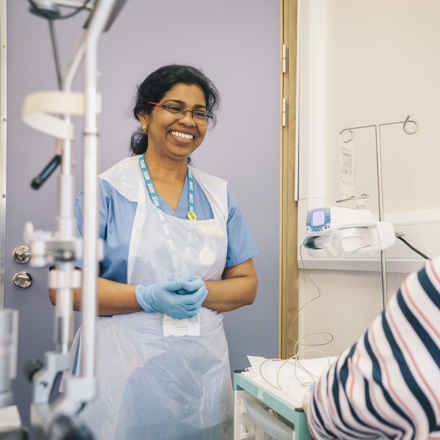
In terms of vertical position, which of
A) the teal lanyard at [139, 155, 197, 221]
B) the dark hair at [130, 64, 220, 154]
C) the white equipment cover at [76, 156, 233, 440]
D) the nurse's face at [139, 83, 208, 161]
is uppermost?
the dark hair at [130, 64, 220, 154]

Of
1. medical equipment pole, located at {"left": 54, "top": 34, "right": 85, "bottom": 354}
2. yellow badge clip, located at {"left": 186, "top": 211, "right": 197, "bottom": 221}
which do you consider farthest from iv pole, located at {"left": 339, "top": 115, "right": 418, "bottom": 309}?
medical equipment pole, located at {"left": 54, "top": 34, "right": 85, "bottom": 354}

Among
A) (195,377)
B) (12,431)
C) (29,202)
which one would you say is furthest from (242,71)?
(12,431)

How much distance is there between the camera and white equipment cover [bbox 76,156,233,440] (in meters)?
1.36

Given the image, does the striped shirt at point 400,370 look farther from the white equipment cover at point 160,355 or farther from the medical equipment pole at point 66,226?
the white equipment cover at point 160,355

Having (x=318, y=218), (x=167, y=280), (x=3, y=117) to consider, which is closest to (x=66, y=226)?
(x=167, y=280)

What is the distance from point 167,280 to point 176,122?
56 centimetres

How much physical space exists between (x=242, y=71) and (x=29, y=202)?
43.3 inches

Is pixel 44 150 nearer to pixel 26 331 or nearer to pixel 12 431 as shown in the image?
pixel 26 331

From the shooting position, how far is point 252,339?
6.65 feet

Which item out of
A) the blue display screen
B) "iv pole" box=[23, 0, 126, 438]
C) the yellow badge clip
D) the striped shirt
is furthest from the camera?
the yellow badge clip

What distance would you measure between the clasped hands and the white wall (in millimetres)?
743

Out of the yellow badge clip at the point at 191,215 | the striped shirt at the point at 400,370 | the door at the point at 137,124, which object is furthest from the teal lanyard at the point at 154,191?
the striped shirt at the point at 400,370

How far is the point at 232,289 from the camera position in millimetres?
1573

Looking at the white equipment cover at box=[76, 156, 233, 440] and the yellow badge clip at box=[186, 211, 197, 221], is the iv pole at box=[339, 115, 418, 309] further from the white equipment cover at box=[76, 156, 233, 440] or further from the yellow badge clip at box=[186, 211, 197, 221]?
the yellow badge clip at box=[186, 211, 197, 221]
